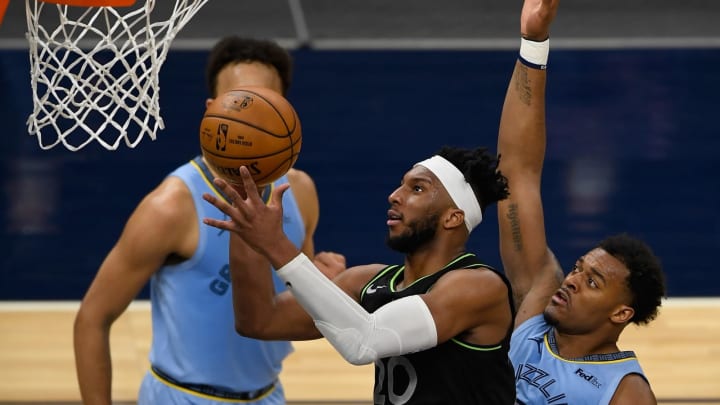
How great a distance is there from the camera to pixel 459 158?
314cm

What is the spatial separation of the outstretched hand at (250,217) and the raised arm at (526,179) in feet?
4.10

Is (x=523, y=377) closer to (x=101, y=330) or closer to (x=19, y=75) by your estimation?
(x=101, y=330)

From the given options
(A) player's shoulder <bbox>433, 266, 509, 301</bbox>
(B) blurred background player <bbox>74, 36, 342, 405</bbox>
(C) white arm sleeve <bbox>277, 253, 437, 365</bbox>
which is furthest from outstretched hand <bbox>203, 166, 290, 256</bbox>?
(B) blurred background player <bbox>74, 36, 342, 405</bbox>

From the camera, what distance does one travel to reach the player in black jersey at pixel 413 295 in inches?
103

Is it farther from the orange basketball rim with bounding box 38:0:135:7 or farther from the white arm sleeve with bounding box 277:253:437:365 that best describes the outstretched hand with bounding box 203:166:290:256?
the orange basketball rim with bounding box 38:0:135:7

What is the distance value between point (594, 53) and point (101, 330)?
5994mm

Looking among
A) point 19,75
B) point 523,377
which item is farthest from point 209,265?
point 19,75

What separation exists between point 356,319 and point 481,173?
653 millimetres

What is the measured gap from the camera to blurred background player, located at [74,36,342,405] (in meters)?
3.44

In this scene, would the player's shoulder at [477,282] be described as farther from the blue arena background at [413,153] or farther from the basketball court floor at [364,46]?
the blue arena background at [413,153]

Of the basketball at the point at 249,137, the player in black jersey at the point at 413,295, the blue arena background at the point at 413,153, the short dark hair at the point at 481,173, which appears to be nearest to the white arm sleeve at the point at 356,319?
the player in black jersey at the point at 413,295

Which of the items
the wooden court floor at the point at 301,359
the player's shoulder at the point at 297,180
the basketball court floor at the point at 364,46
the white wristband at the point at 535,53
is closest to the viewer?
the white wristband at the point at 535,53

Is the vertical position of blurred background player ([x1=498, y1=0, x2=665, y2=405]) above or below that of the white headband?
below

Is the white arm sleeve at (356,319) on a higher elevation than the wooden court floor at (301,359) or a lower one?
higher
